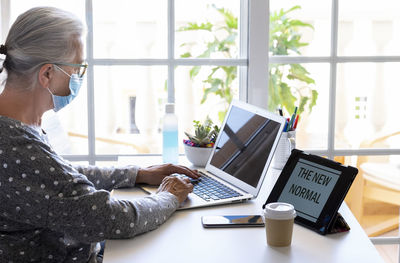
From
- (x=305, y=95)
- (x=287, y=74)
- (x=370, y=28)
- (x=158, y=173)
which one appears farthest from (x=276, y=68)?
(x=158, y=173)

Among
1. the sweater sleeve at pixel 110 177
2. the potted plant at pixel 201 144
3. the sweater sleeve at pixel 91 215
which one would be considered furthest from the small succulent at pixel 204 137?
the sweater sleeve at pixel 91 215

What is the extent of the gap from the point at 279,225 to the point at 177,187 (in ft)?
1.49

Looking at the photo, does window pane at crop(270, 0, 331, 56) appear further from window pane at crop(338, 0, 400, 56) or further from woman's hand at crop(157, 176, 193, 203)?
woman's hand at crop(157, 176, 193, 203)

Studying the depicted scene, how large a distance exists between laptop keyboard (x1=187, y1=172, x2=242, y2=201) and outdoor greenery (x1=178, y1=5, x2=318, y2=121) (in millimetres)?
729

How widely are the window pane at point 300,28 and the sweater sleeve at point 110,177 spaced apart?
987 mm

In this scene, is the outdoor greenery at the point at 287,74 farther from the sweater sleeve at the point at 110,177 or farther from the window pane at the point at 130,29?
the sweater sleeve at the point at 110,177

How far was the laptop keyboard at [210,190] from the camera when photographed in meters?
1.82

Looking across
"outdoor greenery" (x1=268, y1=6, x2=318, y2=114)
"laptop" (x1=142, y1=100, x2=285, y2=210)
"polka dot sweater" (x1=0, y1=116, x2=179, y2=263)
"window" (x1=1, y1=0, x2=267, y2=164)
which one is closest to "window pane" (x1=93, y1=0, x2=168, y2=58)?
"window" (x1=1, y1=0, x2=267, y2=164)

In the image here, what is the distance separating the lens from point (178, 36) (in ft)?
8.48

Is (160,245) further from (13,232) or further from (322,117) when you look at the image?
(322,117)

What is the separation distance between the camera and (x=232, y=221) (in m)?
1.60

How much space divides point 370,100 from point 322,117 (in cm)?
25

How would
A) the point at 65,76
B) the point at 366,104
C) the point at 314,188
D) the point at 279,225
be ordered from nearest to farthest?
1. the point at 279,225
2. the point at 314,188
3. the point at 65,76
4. the point at 366,104

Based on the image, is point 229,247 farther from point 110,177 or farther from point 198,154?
point 198,154
